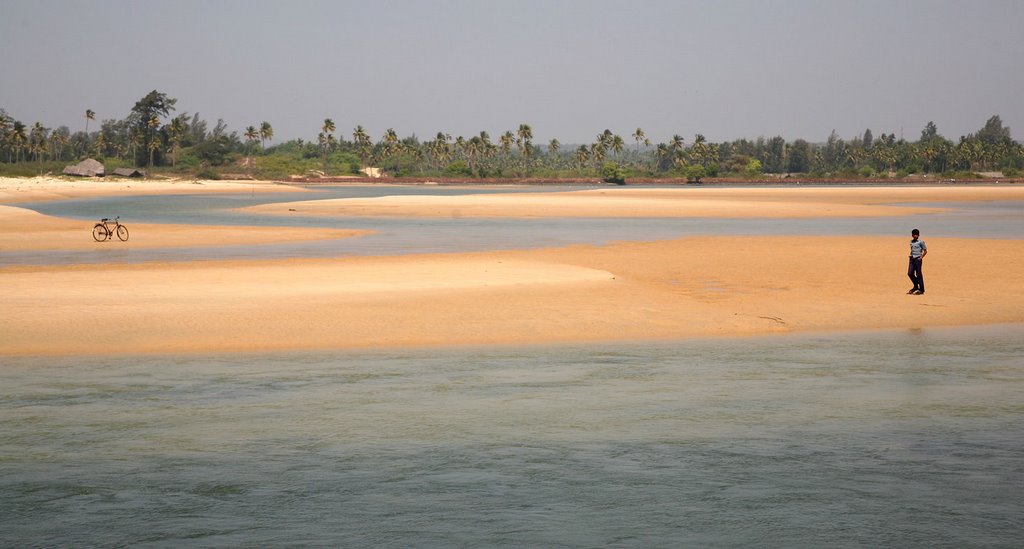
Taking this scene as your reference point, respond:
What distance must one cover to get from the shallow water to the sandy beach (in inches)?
81.0

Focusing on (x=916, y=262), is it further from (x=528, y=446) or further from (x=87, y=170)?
(x=87, y=170)

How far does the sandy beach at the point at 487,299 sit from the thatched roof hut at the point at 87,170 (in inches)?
5632

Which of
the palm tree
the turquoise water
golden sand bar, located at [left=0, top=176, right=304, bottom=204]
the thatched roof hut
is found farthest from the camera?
the palm tree

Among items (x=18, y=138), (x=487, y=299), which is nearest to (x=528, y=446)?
(x=487, y=299)

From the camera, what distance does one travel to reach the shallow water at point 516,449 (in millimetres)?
10008

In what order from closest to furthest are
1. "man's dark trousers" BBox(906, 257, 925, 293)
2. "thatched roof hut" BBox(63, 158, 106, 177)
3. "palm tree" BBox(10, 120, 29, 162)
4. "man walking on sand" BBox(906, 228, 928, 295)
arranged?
"man walking on sand" BBox(906, 228, 928, 295) < "man's dark trousers" BBox(906, 257, 925, 293) < "thatched roof hut" BBox(63, 158, 106, 177) < "palm tree" BBox(10, 120, 29, 162)

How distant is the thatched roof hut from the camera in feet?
534

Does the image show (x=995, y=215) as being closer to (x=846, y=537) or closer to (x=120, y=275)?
(x=120, y=275)

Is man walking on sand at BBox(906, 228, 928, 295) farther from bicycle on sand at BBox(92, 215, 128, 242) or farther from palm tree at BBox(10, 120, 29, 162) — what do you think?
palm tree at BBox(10, 120, 29, 162)

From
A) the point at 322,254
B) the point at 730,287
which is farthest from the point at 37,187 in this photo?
the point at 730,287

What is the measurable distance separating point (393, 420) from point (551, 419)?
226cm

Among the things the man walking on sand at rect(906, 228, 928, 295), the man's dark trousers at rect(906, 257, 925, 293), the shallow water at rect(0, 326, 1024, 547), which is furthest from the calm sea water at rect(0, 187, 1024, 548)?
the man's dark trousers at rect(906, 257, 925, 293)

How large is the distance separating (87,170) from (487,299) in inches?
6229

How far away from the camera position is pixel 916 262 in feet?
84.4
